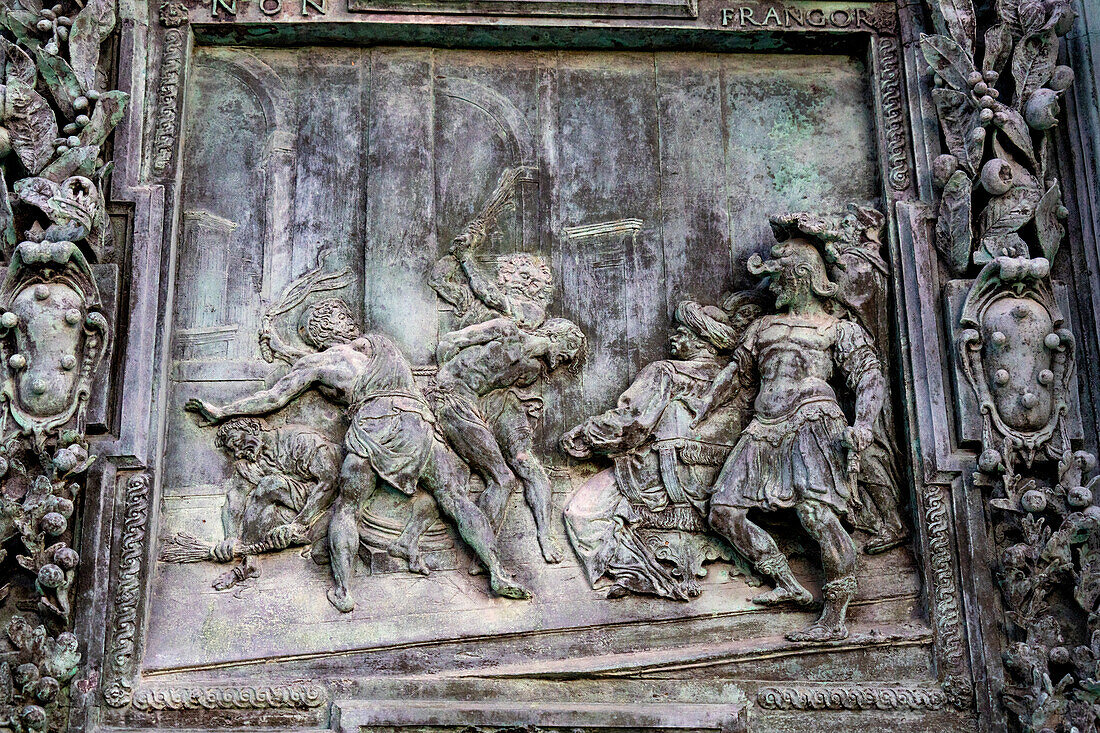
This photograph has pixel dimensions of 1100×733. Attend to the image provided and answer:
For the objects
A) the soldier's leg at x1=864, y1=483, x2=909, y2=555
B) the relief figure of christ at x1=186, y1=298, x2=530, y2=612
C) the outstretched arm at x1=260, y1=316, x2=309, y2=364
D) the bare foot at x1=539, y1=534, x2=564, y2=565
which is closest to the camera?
the relief figure of christ at x1=186, y1=298, x2=530, y2=612

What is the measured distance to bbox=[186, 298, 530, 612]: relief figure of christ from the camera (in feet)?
26.1

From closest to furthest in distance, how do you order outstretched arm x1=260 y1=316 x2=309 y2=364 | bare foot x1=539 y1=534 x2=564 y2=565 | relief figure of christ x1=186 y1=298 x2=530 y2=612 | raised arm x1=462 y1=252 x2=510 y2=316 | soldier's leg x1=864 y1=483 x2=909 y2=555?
relief figure of christ x1=186 y1=298 x2=530 y2=612 < bare foot x1=539 y1=534 x2=564 y2=565 < soldier's leg x1=864 y1=483 x2=909 y2=555 < outstretched arm x1=260 y1=316 x2=309 y2=364 < raised arm x1=462 y1=252 x2=510 y2=316

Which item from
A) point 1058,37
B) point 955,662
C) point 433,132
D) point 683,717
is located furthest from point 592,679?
point 1058,37

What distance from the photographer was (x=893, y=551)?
8.19 m

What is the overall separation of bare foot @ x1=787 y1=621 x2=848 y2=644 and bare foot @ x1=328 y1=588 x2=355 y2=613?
2225 millimetres

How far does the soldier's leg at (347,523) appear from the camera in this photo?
7871 millimetres

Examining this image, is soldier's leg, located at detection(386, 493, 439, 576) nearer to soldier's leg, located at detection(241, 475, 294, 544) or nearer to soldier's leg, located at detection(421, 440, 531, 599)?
soldier's leg, located at detection(421, 440, 531, 599)

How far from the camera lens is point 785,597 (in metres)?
7.98

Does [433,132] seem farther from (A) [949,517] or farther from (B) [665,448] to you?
(A) [949,517]

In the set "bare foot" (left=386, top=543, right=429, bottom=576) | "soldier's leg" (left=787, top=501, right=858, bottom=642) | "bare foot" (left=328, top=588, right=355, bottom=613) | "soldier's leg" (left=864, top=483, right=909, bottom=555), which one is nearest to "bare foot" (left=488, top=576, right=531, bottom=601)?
"bare foot" (left=386, top=543, right=429, bottom=576)

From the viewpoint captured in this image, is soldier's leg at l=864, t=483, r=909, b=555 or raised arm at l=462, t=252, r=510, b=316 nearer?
soldier's leg at l=864, t=483, r=909, b=555

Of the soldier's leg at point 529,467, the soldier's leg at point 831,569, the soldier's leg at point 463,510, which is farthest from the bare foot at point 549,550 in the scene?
the soldier's leg at point 831,569

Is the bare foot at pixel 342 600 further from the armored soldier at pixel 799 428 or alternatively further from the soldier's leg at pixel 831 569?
the soldier's leg at pixel 831 569

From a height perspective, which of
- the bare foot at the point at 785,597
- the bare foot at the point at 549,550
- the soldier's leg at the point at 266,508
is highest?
the soldier's leg at the point at 266,508
